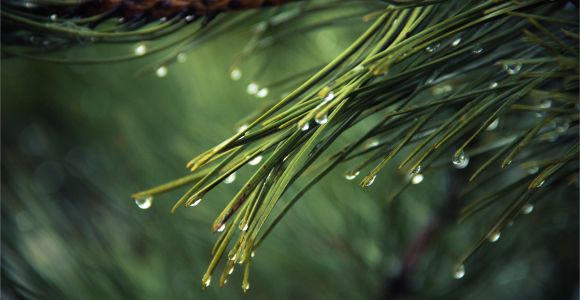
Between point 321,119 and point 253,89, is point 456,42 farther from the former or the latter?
point 253,89

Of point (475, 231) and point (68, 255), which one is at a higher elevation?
point (68, 255)

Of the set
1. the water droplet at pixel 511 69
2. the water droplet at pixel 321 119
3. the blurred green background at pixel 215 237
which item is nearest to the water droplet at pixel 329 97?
the water droplet at pixel 321 119

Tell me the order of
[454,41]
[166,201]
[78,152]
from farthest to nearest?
[78,152], [166,201], [454,41]

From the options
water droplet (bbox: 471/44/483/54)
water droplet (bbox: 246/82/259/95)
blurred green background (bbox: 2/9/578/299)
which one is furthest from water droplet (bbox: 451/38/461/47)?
blurred green background (bbox: 2/9/578/299)

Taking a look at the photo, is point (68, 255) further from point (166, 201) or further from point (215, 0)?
point (215, 0)

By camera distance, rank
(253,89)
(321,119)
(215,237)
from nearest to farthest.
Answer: (321,119)
(253,89)
(215,237)

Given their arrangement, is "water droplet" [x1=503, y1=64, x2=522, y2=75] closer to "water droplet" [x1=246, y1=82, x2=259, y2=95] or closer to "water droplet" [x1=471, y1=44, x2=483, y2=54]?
"water droplet" [x1=471, y1=44, x2=483, y2=54]

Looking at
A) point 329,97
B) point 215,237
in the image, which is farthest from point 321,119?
point 215,237

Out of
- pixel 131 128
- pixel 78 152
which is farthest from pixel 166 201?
pixel 78 152

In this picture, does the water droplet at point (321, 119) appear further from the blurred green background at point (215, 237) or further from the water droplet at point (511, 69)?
the blurred green background at point (215, 237)
